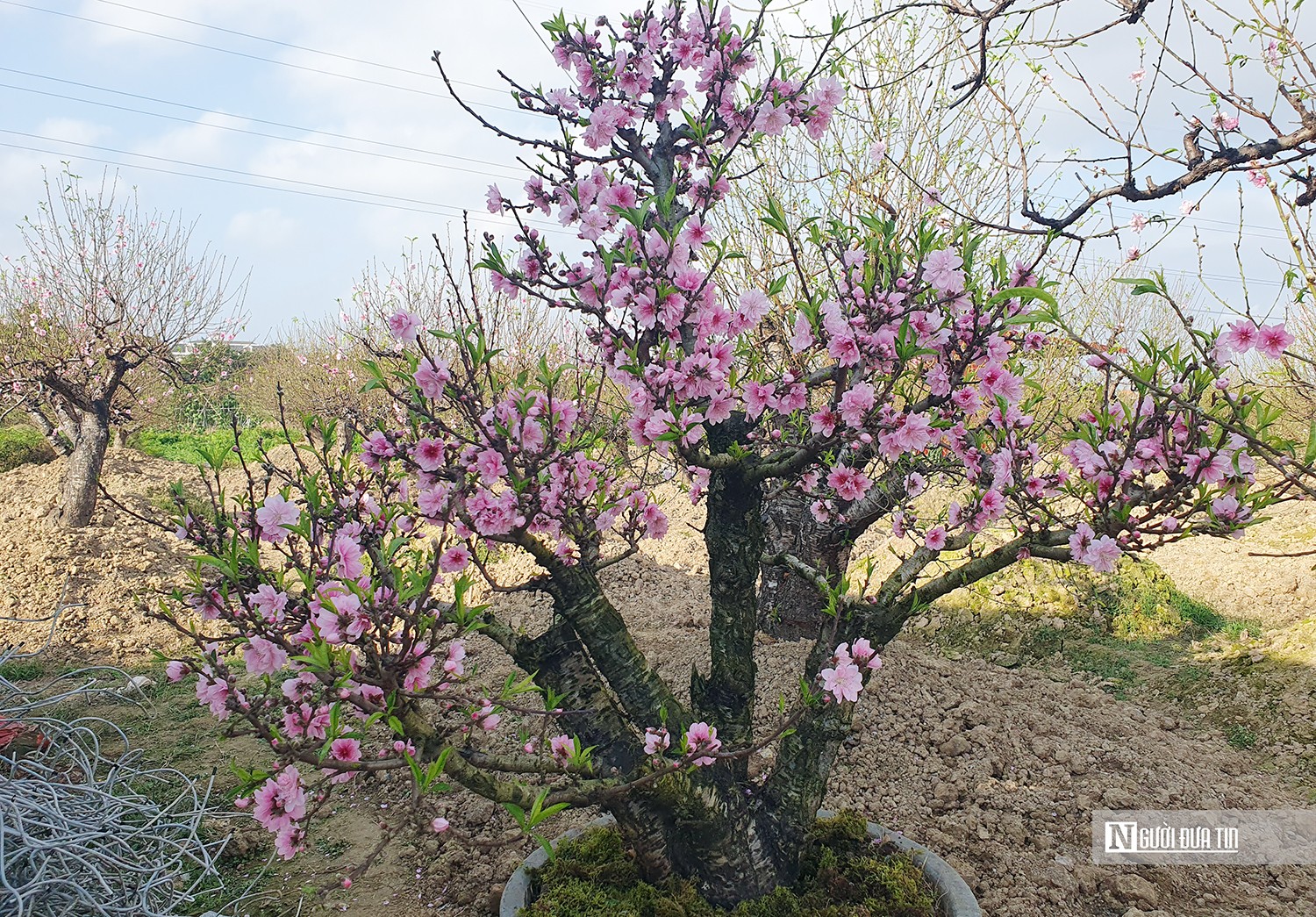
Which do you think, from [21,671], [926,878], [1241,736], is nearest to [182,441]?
[21,671]

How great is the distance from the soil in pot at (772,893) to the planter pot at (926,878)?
0.03 m

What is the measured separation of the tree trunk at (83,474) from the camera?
774 centimetres

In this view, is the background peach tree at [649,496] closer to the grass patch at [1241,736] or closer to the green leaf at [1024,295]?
the green leaf at [1024,295]

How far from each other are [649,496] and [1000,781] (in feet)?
6.48

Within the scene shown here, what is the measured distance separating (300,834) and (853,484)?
1.67m

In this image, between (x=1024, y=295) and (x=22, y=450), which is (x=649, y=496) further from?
(x=22, y=450)

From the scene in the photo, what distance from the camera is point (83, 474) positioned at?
25.7ft

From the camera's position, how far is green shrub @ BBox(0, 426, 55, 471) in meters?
10.4

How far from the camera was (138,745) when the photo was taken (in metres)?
4.39

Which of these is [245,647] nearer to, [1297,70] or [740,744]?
[740,744]

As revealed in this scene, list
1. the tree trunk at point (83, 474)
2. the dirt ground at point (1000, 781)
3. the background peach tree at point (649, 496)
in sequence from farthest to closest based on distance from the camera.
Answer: the tree trunk at point (83, 474) < the dirt ground at point (1000, 781) < the background peach tree at point (649, 496)

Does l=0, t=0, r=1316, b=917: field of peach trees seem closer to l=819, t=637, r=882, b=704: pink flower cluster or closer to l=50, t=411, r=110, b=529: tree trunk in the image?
l=819, t=637, r=882, b=704: pink flower cluster

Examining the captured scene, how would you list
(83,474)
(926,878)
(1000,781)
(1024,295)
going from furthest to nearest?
(83,474) → (1000,781) → (926,878) → (1024,295)

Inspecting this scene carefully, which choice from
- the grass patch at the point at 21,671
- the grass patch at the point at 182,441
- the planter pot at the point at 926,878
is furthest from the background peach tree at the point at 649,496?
the grass patch at the point at 182,441
